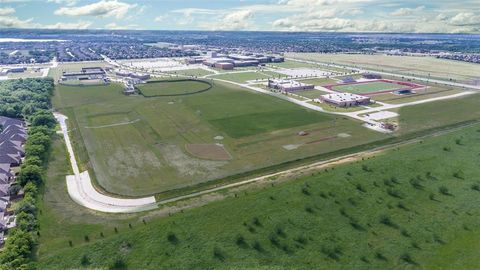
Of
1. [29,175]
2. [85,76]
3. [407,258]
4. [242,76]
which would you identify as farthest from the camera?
[242,76]

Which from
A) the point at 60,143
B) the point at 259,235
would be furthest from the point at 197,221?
the point at 60,143

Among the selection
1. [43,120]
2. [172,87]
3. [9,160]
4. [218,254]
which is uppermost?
[172,87]

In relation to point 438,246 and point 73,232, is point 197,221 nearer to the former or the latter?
point 73,232

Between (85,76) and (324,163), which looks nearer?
(324,163)

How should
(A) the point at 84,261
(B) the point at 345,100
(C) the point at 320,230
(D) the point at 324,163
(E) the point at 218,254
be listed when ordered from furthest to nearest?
(B) the point at 345,100 → (D) the point at 324,163 → (C) the point at 320,230 → (E) the point at 218,254 → (A) the point at 84,261

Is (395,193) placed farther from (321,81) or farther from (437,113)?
(321,81)

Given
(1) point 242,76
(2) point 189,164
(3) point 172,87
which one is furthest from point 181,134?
(1) point 242,76

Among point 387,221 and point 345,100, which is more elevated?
point 345,100

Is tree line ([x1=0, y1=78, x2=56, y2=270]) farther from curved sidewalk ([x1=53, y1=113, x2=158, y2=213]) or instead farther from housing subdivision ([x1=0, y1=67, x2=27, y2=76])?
housing subdivision ([x1=0, y1=67, x2=27, y2=76])
